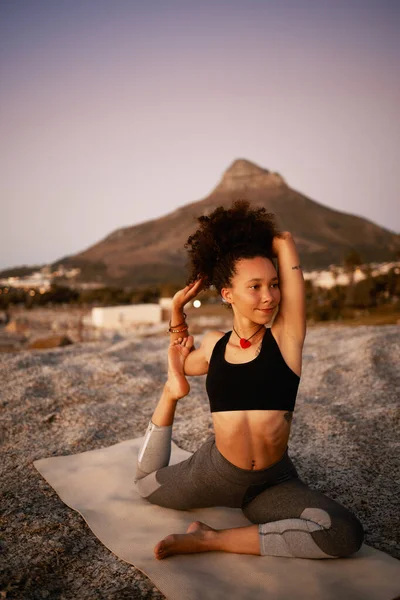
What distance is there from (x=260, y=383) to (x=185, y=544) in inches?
35.3

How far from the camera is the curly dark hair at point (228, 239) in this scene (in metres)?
2.66

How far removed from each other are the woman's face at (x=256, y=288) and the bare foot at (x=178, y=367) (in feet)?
1.95

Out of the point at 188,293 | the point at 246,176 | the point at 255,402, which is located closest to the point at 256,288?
the point at 188,293

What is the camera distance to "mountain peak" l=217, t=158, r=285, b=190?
17062cm

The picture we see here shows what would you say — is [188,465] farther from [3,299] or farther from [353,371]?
[3,299]

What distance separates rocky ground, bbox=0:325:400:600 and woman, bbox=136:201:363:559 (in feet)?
1.63

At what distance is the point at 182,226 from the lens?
468 ft

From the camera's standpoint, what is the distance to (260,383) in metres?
2.57

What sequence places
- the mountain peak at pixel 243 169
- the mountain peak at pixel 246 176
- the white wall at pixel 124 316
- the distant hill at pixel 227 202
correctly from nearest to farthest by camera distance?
1. the white wall at pixel 124 316
2. the distant hill at pixel 227 202
3. the mountain peak at pixel 246 176
4. the mountain peak at pixel 243 169

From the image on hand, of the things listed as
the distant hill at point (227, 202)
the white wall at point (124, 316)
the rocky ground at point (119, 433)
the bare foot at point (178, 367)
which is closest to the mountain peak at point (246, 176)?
the distant hill at point (227, 202)

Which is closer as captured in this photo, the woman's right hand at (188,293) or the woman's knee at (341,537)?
the woman's knee at (341,537)

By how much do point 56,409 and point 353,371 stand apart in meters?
3.59

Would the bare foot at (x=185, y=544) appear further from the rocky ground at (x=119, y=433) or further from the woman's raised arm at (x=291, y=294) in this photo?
the woman's raised arm at (x=291, y=294)

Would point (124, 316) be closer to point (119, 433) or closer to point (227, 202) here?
point (119, 433)
